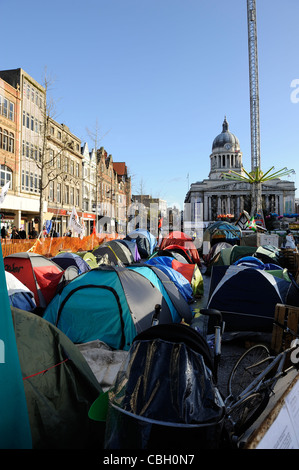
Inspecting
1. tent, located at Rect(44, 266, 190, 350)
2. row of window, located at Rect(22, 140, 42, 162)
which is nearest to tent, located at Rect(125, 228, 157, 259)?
row of window, located at Rect(22, 140, 42, 162)

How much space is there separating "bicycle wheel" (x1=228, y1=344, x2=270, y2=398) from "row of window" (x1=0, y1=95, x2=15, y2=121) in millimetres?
28829

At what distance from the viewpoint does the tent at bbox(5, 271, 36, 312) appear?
659 cm

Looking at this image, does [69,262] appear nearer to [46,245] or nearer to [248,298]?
[248,298]

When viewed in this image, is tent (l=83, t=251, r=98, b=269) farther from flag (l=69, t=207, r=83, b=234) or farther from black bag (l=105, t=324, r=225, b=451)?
flag (l=69, t=207, r=83, b=234)

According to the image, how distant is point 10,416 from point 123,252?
13.8 m

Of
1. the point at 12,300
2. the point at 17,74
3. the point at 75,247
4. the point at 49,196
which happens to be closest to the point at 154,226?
the point at 49,196

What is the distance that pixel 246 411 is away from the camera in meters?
2.80

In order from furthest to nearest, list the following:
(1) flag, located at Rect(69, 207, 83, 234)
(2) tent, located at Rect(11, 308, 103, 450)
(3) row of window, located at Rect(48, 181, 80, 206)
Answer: (3) row of window, located at Rect(48, 181, 80, 206) → (1) flag, located at Rect(69, 207, 83, 234) → (2) tent, located at Rect(11, 308, 103, 450)

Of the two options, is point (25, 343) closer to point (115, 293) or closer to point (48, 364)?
point (48, 364)

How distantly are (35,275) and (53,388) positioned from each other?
5612mm

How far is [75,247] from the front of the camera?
18.2 meters

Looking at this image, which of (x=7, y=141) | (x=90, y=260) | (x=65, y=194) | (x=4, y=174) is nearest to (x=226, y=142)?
(x=65, y=194)

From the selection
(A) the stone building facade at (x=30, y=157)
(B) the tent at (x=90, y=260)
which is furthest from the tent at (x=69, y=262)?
(A) the stone building facade at (x=30, y=157)

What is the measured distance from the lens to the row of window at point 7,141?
26828 millimetres
